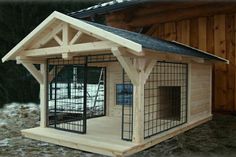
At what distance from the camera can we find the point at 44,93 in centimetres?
574

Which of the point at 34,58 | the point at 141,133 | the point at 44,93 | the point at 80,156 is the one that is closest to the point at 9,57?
the point at 34,58

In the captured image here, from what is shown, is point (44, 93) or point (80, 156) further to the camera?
point (44, 93)

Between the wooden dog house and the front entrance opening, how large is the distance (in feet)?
0.07

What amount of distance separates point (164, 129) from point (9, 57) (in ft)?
10.4

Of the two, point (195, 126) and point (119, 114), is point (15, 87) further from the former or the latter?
point (195, 126)

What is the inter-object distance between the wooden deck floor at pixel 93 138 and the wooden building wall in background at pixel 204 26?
294 cm

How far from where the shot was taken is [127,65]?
4207 millimetres

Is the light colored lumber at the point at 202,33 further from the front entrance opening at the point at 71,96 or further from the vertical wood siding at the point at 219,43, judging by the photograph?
the front entrance opening at the point at 71,96

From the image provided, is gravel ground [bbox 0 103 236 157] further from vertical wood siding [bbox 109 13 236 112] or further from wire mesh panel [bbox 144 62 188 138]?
vertical wood siding [bbox 109 13 236 112]

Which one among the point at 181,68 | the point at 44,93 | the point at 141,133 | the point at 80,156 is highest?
the point at 181,68

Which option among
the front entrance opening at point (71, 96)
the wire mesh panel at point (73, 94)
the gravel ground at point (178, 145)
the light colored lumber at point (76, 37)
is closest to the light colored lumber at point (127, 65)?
the light colored lumber at point (76, 37)

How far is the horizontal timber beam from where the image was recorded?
169 inches

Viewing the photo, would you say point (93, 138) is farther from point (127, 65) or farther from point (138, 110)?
point (127, 65)

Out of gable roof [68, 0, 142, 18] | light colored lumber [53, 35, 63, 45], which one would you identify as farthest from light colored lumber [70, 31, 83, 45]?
gable roof [68, 0, 142, 18]
